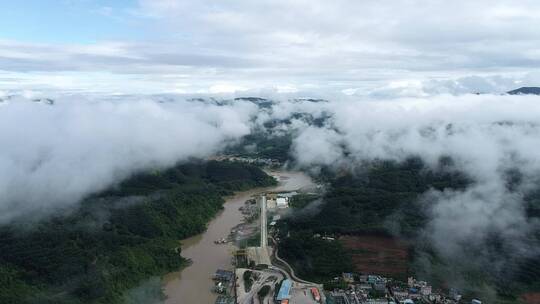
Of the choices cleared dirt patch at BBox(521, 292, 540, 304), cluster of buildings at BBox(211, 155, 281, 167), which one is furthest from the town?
cluster of buildings at BBox(211, 155, 281, 167)

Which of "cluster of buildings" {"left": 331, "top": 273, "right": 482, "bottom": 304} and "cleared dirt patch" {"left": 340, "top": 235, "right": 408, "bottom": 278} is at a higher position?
"cleared dirt patch" {"left": 340, "top": 235, "right": 408, "bottom": 278}

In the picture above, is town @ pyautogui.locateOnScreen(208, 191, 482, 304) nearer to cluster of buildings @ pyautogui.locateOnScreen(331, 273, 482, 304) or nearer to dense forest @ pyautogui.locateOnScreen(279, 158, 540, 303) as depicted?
cluster of buildings @ pyautogui.locateOnScreen(331, 273, 482, 304)

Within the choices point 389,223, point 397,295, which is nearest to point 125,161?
point 389,223

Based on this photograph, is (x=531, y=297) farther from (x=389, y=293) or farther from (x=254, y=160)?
(x=254, y=160)

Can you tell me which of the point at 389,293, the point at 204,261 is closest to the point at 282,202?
the point at 204,261

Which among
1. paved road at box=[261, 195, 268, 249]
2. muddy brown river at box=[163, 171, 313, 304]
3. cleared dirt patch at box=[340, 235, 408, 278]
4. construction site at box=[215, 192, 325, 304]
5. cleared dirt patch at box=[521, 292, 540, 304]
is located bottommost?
muddy brown river at box=[163, 171, 313, 304]

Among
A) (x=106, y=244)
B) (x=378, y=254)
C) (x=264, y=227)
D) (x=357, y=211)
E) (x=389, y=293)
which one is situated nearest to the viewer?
(x=389, y=293)
